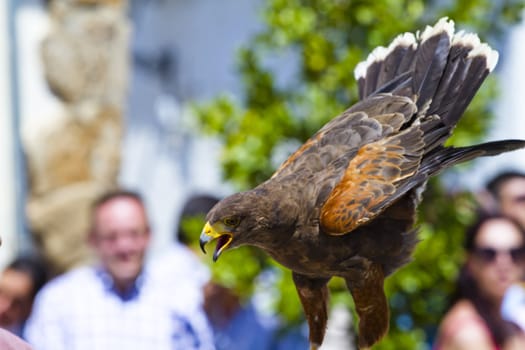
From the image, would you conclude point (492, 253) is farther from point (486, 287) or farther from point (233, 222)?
point (233, 222)

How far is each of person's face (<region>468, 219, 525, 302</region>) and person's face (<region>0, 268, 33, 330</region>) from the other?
2.26m

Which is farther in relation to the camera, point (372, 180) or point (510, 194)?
point (510, 194)

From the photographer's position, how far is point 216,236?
3482 mm

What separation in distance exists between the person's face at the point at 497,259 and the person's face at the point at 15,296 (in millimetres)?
2260

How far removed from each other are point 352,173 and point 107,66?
4897 millimetres

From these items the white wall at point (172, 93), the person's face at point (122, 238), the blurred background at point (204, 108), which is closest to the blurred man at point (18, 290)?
the person's face at point (122, 238)

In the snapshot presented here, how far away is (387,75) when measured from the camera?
4184 mm

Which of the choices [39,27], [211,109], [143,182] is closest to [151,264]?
[211,109]

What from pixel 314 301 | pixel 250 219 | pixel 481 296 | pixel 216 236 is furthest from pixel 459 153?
pixel 481 296

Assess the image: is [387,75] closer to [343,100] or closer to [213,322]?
[343,100]

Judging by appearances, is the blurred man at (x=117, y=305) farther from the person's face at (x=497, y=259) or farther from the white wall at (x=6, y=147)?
the white wall at (x=6, y=147)

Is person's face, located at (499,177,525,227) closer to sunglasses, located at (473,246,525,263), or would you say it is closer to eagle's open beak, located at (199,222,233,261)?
sunglasses, located at (473,246,525,263)

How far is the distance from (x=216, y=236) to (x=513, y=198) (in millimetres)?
3222

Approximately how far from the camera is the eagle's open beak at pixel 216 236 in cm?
343
